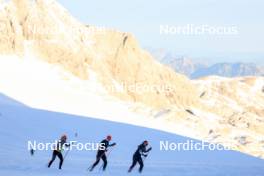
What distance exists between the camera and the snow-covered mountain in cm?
7806

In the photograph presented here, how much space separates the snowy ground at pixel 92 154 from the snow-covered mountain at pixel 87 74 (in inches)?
541

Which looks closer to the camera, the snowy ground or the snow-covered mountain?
the snowy ground

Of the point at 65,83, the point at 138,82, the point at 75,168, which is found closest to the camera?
the point at 75,168

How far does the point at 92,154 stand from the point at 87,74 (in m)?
78.2

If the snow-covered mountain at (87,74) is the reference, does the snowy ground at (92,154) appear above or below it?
below

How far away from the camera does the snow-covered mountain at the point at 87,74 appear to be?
78.1 metres

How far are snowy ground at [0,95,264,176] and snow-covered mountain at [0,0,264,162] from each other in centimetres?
1375

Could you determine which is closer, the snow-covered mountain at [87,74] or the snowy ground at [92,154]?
the snowy ground at [92,154]

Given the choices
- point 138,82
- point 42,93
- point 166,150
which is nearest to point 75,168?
point 166,150

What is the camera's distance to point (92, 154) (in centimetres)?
3241

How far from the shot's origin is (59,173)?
72.8ft

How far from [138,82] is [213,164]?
347 ft

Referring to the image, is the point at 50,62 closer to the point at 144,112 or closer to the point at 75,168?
the point at 144,112

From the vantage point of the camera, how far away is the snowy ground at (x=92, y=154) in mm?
25016
